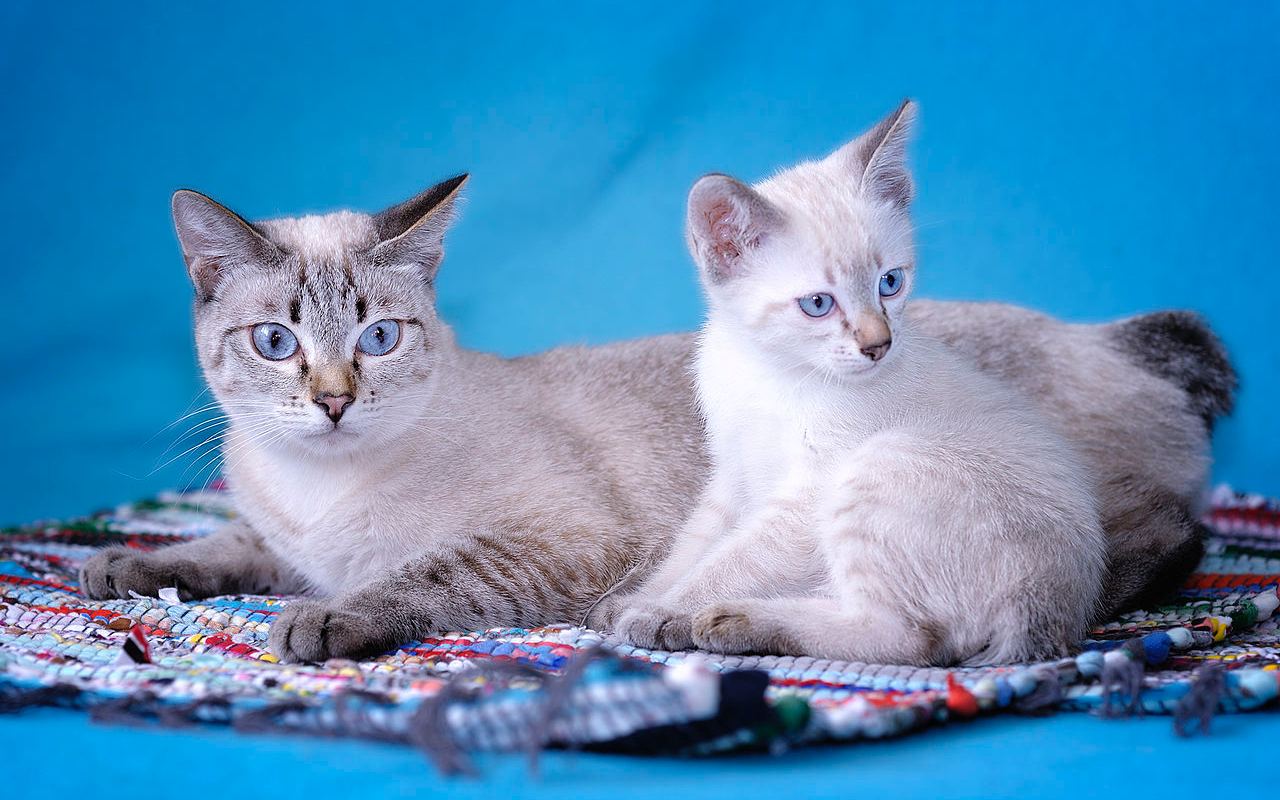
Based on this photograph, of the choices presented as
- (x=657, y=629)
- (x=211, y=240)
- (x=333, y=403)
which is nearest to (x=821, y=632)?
(x=657, y=629)

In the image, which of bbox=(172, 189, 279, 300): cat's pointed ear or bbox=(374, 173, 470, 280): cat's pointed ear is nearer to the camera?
bbox=(172, 189, 279, 300): cat's pointed ear

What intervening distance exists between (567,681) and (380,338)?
3.48ft

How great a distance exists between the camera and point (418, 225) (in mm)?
2502

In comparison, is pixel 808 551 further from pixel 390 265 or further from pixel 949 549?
pixel 390 265

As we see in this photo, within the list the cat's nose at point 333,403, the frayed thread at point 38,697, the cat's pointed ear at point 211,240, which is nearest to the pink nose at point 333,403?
the cat's nose at point 333,403

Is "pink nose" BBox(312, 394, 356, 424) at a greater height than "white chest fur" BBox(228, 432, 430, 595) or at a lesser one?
greater

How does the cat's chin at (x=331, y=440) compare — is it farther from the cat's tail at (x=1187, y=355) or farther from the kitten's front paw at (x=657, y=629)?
the cat's tail at (x=1187, y=355)

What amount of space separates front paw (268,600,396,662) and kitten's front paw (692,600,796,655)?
0.61 metres

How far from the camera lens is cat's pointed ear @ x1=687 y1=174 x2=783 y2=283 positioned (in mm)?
2229

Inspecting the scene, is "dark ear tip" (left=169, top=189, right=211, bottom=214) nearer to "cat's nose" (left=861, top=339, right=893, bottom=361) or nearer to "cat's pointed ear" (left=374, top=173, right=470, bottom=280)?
"cat's pointed ear" (left=374, top=173, right=470, bottom=280)

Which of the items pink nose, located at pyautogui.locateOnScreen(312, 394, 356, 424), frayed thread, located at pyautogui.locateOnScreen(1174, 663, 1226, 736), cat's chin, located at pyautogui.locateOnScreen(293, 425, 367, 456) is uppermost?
pink nose, located at pyautogui.locateOnScreen(312, 394, 356, 424)

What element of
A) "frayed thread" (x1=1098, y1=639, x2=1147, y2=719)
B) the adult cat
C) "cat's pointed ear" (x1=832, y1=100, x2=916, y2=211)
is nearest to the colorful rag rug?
"frayed thread" (x1=1098, y1=639, x2=1147, y2=719)

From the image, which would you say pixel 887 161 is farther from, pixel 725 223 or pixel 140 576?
pixel 140 576

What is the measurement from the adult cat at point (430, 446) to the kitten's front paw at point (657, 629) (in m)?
0.31
